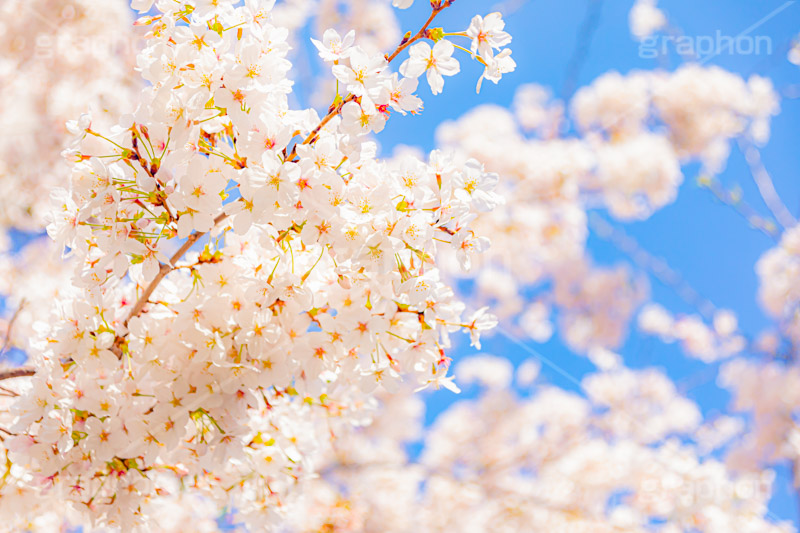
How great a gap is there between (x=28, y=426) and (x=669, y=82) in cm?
528

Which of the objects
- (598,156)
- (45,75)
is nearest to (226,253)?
(45,75)

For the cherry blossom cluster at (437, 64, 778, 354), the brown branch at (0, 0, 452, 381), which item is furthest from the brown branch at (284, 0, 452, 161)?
the cherry blossom cluster at (437, 64, 778, 354)

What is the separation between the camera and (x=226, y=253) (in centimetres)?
96

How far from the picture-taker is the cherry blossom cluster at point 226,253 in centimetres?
79

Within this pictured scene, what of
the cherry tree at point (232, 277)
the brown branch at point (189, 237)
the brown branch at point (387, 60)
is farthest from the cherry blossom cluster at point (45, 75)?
the brown branch at point (387, 60)

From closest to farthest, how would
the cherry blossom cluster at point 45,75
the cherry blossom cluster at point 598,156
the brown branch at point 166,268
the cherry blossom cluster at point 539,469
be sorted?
the brown branch at point 166,268, the cherry blossom cluster at point 45,75, the cherry blossom cluster at point 539,469, the cherry blossom cluster at point 598,156

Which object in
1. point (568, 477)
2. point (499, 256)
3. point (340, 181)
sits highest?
point (499, 256)

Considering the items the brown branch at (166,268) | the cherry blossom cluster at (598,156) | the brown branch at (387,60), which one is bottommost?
the brown branch at (166,268)

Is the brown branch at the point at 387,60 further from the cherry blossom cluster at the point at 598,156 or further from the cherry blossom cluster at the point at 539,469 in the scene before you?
the cherry blossom cluster at the point at 598,156

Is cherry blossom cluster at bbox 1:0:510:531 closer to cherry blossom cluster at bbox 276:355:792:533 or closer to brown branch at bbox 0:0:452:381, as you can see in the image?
brown branch at bbox 0:0:452:381

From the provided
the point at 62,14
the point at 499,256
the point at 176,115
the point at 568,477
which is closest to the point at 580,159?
the point at 499,256

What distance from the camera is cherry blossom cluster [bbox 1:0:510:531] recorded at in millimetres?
792

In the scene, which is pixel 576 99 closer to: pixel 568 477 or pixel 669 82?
pixel 669 82

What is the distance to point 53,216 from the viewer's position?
87 centimetres
